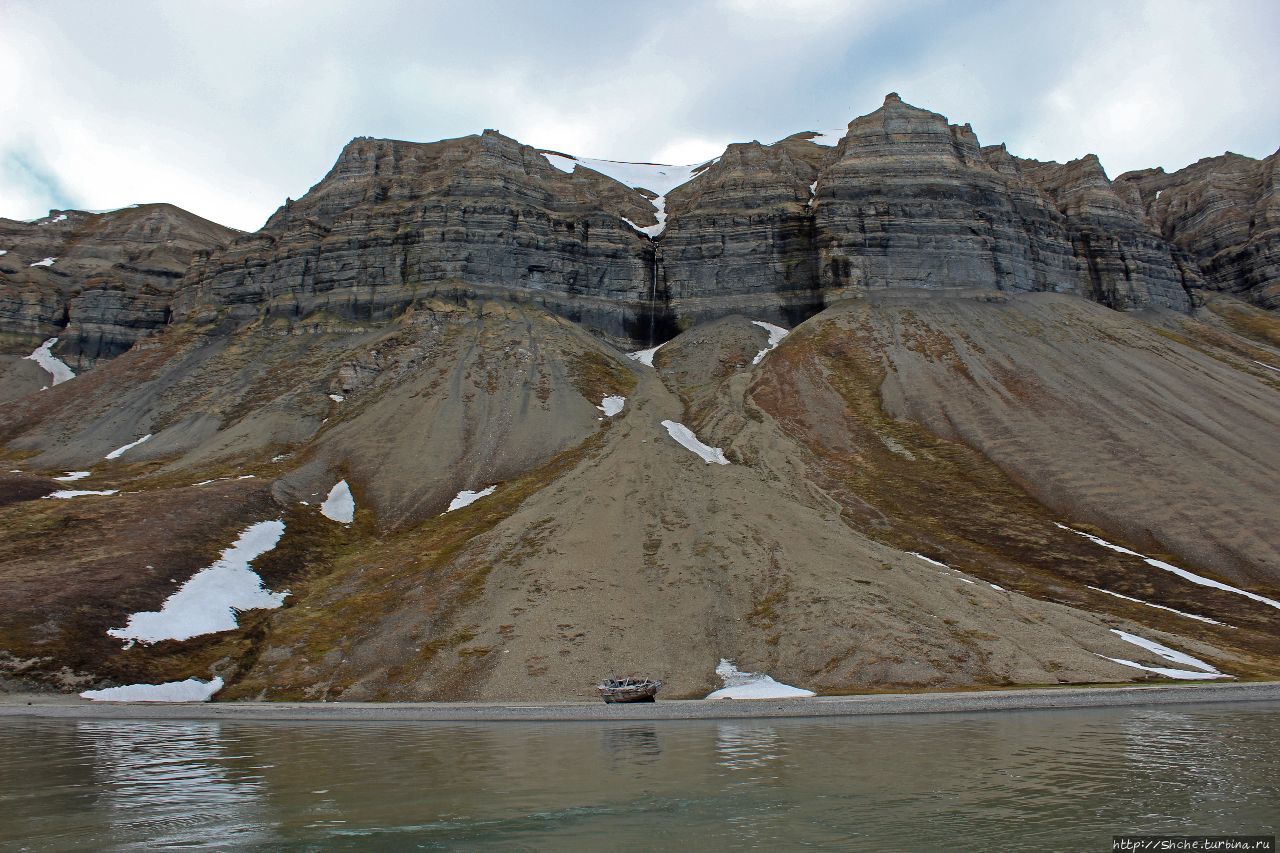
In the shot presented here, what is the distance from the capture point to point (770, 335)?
4700 inches

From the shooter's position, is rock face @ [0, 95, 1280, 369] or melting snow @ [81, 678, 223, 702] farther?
rock face @ [0, 95, 1280, 369]

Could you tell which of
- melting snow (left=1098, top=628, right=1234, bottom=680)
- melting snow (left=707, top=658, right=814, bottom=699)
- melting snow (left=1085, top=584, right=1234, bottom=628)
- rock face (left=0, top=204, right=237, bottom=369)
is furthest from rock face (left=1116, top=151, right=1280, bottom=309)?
rock face (left=0, top=204, right=237, bottom=369)

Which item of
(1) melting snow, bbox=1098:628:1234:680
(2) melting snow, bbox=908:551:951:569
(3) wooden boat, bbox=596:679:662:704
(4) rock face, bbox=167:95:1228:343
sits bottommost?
(1) melting snow, bbox=1098:628:1234:680

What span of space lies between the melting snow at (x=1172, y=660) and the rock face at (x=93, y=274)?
479ft

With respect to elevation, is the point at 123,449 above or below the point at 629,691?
above

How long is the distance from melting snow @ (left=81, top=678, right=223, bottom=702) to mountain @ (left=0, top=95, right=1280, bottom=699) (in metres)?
1.03

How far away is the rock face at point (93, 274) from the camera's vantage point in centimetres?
13788

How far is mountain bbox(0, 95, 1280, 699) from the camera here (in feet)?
172

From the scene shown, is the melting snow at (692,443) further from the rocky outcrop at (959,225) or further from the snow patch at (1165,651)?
the rocky outcrop at (959,225)

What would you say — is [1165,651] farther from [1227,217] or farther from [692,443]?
[1227,217]

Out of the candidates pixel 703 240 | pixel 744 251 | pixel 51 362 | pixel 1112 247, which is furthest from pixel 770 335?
pixel 51 362

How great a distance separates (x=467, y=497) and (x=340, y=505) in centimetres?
1213

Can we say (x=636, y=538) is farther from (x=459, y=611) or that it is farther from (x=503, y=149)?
(x=503, y=149)

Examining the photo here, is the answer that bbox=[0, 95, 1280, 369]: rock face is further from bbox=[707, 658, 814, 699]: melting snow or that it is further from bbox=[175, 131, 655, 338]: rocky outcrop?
bbox=[707, 658, 814, 699]: melting snow
